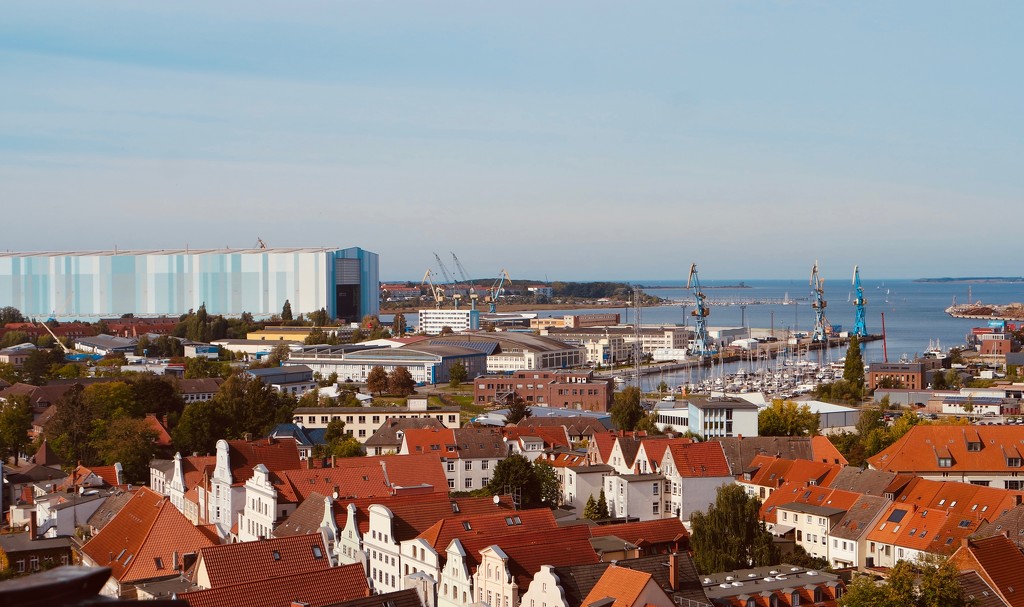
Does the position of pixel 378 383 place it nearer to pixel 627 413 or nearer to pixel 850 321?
pixel 627 413

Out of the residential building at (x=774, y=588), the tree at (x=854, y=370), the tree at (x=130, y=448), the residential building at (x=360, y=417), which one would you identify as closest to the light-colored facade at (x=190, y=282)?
the tree at (x=854, y=370)

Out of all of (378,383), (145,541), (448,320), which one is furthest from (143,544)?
(448,320)

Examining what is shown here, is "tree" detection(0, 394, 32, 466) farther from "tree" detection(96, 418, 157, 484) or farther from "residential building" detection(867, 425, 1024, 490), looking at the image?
"residential building" detection(867, 425, 1024, 490)

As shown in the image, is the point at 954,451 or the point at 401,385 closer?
the point at 954,451

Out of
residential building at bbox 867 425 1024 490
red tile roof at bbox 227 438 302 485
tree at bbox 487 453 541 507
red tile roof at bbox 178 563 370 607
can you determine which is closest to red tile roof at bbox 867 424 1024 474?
residential building at bbox 867 425 1024 490

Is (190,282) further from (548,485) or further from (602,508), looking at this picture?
(602,508)

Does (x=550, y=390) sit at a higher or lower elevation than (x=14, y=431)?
lower

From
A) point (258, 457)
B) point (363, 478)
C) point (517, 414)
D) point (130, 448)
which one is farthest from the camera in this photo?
point (517, 414)

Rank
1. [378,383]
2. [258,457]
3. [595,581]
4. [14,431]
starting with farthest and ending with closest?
[378,383], [14,431], [258,457], [595,581]
